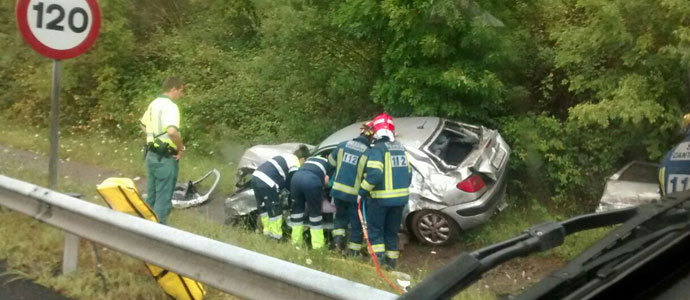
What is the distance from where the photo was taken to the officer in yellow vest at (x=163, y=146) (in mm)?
6711

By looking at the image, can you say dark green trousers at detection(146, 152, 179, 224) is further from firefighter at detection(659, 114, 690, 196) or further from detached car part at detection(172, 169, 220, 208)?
firefighter at detection(659, 114, 690, 196)

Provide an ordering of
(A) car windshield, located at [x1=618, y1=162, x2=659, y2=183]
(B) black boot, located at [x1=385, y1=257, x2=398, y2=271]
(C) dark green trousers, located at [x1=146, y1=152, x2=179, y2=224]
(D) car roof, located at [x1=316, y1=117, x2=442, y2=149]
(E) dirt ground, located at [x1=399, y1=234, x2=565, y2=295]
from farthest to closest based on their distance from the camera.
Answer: (D) car roof, located at [x1=316, y1=117, x2=442, y2=149], (A) car windshield, located at [x1=618, y1=162, x2=659, y2=183], (B) black boot, located at [x1=385, y1=257, x2=398, y2=271], (C) dark green trousers, located at [x1=146, y1=152, x2=179, y2=224], (E) dirt ground, located at [x1=399, y1=234, x2=565, y2=295]

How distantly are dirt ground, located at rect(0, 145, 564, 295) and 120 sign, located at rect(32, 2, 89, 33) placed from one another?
3039 millimetres

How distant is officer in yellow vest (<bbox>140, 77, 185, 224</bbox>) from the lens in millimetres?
6711

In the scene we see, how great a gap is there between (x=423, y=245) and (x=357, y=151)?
5.42 feet

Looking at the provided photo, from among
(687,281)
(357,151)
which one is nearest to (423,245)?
(357,151)

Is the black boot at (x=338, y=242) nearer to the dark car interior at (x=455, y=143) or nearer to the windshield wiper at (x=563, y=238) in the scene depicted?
the dark car interior at (x=455, y=143)

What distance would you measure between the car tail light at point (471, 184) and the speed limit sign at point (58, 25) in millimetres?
4046

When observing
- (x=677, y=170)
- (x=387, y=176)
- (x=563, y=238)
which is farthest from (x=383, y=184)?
(x=563, y=238)

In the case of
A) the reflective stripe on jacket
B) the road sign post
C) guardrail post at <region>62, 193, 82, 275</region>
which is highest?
the road sign post

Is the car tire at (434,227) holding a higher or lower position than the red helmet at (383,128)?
lower

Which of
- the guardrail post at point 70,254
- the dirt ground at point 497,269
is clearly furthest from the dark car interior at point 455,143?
the guardrail post at point 70,254

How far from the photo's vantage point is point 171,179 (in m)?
6.83

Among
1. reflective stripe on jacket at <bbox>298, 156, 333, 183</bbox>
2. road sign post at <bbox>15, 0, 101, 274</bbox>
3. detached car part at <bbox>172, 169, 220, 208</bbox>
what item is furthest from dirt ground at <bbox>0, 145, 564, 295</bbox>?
road sign post at <bbox>15, 0, 101, 274</bbox>
